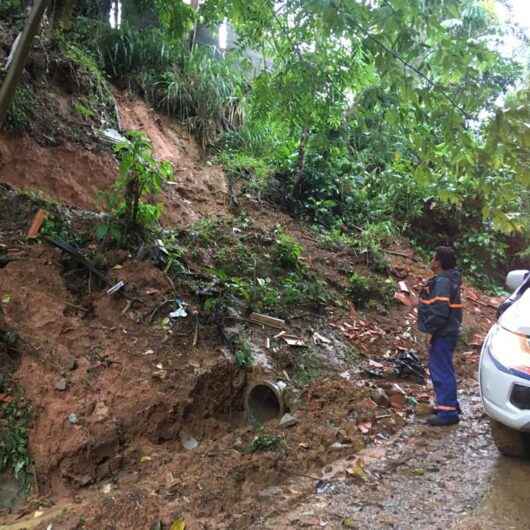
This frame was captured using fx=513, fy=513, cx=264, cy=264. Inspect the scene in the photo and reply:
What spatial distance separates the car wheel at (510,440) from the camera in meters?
3.91

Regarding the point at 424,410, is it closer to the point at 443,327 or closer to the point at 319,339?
the point at 443,327

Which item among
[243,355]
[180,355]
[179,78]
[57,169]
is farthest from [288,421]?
[179,78]

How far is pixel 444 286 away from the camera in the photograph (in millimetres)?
4750

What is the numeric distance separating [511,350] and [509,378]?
22cm

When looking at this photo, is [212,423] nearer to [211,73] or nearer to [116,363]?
[116,363]

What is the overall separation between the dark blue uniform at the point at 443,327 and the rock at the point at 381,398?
48 centimetres

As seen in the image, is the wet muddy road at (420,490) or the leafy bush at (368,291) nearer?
the wet muddy road at (420,490)

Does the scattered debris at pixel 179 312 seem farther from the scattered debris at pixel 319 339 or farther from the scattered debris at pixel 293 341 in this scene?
the scattered debris at pixel 319 339

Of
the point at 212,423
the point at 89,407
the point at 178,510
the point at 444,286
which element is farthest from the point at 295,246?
the point at 178,510

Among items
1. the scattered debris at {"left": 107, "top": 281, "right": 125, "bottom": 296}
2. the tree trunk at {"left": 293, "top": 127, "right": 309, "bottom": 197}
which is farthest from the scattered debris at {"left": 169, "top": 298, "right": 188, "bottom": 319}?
the tree trunk at {"left": 293, "top": 127, "right": 309, "bottom": 197}

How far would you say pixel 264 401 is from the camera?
4980 millimetres

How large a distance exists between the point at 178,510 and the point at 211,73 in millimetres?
8496

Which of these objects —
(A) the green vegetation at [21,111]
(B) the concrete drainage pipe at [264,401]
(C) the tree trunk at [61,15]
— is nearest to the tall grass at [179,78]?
(C) the tree trunk at [61,15]

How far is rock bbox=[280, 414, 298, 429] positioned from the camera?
4.50 m
